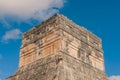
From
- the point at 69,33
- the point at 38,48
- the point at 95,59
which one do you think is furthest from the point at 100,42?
the point at 38,48

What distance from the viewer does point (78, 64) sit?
15531 mm

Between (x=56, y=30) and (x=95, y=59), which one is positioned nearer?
(x=56, y=30)

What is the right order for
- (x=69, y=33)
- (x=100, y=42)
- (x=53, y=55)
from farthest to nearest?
(x=100, y=42) < (x=69, y=33) < (x=53, y=55)

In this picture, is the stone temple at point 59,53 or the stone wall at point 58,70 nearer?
the stone wall at point 58,70

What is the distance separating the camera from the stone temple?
14453mm

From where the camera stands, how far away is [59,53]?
48.2ft

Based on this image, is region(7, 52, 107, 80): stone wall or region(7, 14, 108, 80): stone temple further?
region(7, 14, 108, 80): stone temple

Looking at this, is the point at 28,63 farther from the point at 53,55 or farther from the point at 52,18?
the point at 52,18

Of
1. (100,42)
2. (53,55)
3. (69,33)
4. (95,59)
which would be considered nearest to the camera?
(53,55)

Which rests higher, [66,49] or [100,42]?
[100,42]

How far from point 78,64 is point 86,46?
6.45ft

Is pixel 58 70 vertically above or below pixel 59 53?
below

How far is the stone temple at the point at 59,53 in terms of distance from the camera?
14.5 meters

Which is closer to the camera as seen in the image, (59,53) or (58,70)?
(58,70)
